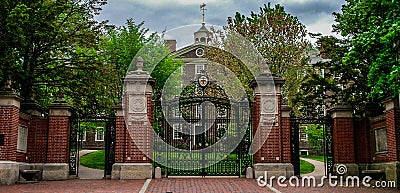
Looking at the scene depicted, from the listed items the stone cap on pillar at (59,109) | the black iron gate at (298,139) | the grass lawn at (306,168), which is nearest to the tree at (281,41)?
the grass lawn at (306,168)

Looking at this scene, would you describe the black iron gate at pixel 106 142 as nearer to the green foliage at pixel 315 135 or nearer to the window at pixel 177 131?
the window at pixel 177 131

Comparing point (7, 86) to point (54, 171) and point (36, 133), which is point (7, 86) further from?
point (54, 171)

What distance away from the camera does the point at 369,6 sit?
1220 centimetres

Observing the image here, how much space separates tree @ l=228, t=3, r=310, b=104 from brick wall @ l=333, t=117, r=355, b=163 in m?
8.06

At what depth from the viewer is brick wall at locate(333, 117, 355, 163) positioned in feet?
53.6

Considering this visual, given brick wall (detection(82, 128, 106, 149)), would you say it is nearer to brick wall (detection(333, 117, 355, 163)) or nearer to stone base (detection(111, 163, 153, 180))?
stone base (detection(111, 163, 153, 180))

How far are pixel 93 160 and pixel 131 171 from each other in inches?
456

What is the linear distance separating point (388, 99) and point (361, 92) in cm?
467

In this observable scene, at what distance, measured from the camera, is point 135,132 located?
16.0 meters

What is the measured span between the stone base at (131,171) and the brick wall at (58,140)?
6.36ft

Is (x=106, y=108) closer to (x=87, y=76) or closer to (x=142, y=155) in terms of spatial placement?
(x=87, y=76)

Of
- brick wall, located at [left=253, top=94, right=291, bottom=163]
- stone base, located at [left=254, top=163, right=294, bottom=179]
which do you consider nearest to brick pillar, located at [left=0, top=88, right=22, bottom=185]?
stone base, located at [left=254, top=163, right=294, bottom=179]

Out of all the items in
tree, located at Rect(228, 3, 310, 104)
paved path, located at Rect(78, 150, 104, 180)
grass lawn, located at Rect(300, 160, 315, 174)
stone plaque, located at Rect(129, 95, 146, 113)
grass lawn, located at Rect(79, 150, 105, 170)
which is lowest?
paved path, located at Rect(78, 150, 104, 180)

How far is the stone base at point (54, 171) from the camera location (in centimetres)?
1592
